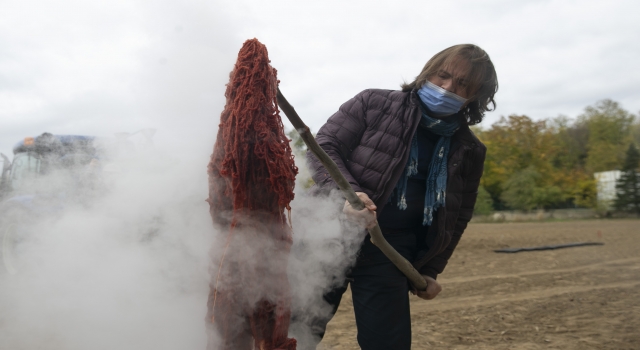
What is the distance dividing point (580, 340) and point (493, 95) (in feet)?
10.9

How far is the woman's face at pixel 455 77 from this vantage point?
8.40 ft

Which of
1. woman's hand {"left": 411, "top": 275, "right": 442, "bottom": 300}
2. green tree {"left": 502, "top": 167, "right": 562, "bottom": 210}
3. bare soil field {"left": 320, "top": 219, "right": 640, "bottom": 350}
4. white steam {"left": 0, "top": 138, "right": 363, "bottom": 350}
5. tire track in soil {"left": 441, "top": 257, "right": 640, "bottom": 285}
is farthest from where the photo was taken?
green tree {"left": 502, "top": 167, "right": 562, "bottom": 210}

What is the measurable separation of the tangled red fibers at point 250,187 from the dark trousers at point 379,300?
0.71m

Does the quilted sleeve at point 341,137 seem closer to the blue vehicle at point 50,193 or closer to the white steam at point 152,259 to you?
the white steam at point 152,259

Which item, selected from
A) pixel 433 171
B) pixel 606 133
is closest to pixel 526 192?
pixel 606 133

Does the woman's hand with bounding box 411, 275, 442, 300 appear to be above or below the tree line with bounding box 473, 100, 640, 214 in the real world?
below

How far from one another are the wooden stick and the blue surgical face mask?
2.38 feet

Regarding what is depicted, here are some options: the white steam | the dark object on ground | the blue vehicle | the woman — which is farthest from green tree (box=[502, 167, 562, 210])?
the white steam

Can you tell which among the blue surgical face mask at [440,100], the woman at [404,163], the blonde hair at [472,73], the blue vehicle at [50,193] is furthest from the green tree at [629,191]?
the blue surgical face mask at [440,100]

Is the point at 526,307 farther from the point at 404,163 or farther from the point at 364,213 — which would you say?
the point at 364,213

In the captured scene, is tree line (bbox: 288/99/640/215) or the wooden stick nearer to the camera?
the wooden stick

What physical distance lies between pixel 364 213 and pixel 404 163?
0.42 m

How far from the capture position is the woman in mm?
2467

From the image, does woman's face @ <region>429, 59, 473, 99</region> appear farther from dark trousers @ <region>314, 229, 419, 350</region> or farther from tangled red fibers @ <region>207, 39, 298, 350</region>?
tangled red fibers @ <region>207, 39, 298, 350</region>
